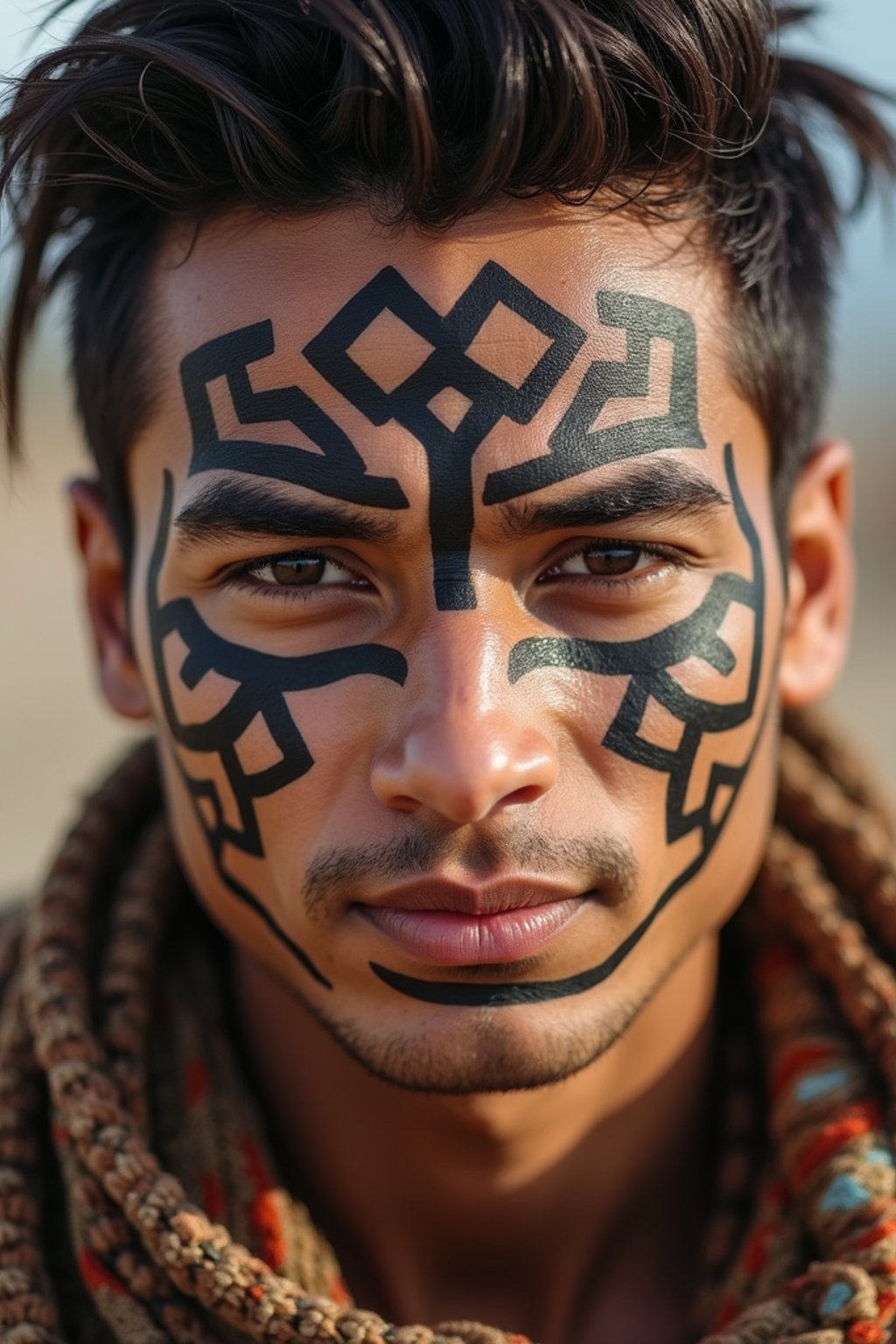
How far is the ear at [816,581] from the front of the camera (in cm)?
288

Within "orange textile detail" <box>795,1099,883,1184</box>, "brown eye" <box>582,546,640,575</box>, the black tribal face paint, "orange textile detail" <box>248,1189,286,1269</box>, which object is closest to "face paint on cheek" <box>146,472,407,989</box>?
the black tribal face paint

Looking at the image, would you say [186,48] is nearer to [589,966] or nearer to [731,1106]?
[589,966]

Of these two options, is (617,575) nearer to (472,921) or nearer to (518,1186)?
(472,921)

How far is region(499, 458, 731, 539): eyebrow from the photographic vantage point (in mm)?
2293

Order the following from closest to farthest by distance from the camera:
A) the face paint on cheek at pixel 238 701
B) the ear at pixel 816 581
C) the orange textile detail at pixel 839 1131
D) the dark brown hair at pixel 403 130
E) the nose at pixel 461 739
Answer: the nose at pixel 461 739 < the dark brown hair at pixel 403 130 < the face paint on cheek at pixel 238 701 < the orange textile detail at pixel 839 1131 < the ear at pixel 816 581

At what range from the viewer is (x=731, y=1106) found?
113 inches

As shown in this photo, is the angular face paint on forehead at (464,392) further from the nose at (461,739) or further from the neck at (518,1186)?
the neck at (518,1186)

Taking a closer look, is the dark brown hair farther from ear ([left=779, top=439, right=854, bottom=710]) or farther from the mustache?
the mustache

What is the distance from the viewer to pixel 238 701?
2.44m

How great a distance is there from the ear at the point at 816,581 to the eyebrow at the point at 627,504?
50 cm

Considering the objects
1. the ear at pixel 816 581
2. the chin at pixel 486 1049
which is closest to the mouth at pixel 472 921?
the chin at pixel 486 1049

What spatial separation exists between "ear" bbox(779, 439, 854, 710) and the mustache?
0.68m

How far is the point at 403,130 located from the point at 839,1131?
5.93ft

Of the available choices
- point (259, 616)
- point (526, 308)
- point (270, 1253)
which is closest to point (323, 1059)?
point (270, 1253)
